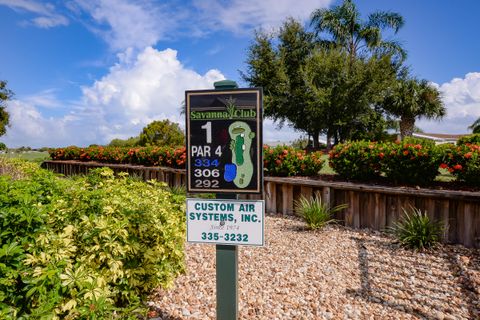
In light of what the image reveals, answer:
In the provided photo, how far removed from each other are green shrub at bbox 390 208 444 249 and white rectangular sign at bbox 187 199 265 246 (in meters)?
3.44

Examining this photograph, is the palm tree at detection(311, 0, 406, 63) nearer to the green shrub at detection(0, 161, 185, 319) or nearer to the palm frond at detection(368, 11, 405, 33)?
the palm frond at detection(368, 11, 405, 33)

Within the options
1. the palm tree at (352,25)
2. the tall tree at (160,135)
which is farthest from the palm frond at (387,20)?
the tall tree at (160,135)

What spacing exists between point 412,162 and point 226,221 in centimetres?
472

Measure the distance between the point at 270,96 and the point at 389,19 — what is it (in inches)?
429

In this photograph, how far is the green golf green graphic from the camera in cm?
229

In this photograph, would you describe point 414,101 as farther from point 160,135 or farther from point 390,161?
point 390,161

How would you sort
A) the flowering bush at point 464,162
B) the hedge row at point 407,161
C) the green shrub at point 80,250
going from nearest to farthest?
the green shrub at point 80,250 < the flowering bush at point 464,162 < the hedge row at point 407,161

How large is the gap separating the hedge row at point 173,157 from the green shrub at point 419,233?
2774mm

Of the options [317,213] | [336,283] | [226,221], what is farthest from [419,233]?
[226,221]

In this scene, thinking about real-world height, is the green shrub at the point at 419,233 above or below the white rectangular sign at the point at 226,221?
below

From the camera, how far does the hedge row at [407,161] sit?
5.50m

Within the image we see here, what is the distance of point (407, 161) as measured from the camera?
5902mm

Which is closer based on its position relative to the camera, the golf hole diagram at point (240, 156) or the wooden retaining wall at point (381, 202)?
the golf hole diagram at point (240, 156)

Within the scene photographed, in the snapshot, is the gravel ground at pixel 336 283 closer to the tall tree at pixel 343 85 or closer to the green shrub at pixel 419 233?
the green shrub at pixel 419 233
